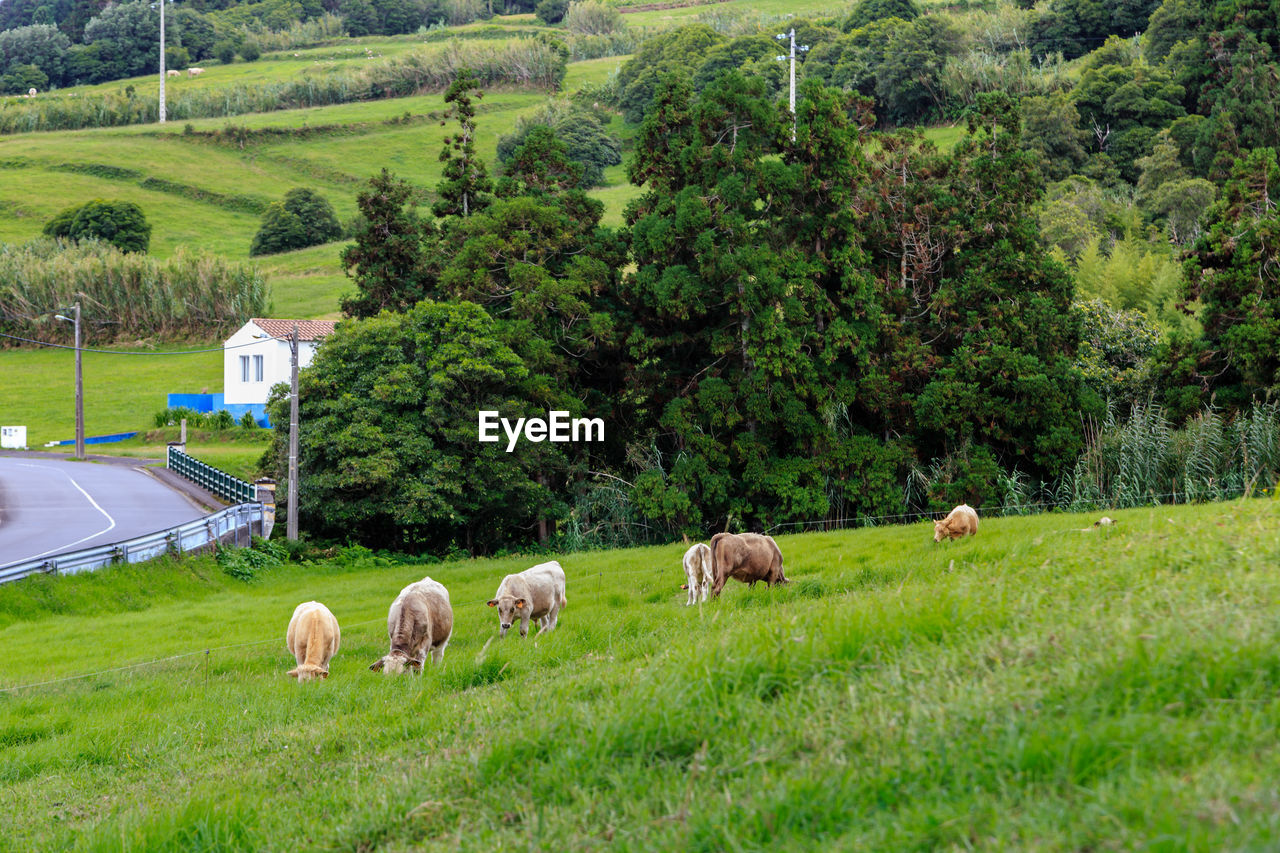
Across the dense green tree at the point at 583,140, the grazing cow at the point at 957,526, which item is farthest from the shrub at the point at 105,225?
the grazing cow at the point at 957,526

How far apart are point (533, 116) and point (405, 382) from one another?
9775 centimetres

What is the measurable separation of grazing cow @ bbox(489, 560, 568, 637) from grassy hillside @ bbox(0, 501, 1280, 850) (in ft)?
14.2

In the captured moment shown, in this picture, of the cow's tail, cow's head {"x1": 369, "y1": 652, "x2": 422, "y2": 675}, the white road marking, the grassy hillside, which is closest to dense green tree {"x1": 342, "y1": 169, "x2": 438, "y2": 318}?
the white road marking

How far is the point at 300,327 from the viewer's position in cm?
6744

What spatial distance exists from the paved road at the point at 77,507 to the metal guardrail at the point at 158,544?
2313mm

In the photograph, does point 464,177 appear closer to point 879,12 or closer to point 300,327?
point 300,327

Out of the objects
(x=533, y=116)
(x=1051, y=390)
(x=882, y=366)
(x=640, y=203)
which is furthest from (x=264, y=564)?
(x=533, y=116)

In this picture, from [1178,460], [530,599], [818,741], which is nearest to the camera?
[818,741]

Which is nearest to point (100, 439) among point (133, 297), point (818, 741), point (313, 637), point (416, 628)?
point (133, 297)

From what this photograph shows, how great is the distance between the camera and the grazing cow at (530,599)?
1574cm

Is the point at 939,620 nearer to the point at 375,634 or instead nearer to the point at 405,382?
the point at 375,634

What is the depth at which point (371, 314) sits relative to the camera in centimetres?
4650

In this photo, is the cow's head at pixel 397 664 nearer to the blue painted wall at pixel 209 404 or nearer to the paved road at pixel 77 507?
the paved road at pixel 77 507

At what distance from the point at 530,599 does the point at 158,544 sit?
17618 millimetres
